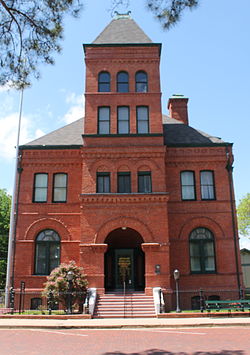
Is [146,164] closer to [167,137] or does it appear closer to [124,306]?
[167,137]

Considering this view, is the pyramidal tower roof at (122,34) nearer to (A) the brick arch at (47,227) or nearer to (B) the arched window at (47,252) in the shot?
(A) the brick arch at (47,227)

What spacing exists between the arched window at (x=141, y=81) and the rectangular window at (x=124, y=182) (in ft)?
19.2

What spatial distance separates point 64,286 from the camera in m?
19.0

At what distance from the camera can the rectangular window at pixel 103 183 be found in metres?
22.1

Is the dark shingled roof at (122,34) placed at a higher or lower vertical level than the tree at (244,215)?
higher

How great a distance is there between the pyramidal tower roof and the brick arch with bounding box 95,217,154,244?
12215mm

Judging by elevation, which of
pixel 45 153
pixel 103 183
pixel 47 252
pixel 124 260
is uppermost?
pixel 45 153

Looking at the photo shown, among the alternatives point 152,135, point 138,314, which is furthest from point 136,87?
point 138,314

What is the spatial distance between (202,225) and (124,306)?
24.3ft

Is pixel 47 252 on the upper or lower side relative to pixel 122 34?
lower

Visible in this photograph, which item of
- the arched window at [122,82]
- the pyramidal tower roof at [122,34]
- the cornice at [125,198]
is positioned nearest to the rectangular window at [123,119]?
the arched window at [122,82]

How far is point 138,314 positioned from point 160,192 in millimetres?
6930

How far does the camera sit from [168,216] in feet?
75.0

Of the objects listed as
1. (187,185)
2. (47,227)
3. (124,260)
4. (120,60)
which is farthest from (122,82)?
(124,260)
